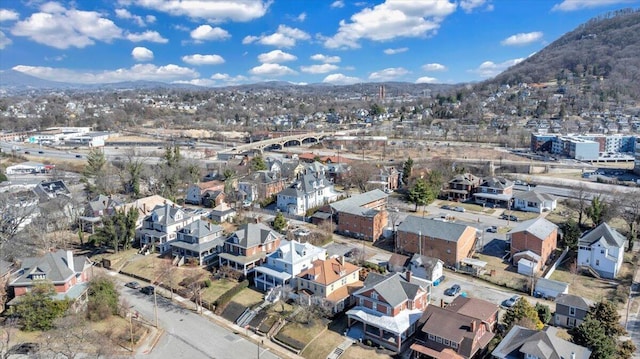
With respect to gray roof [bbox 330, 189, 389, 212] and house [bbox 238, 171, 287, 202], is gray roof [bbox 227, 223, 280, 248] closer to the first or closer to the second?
gray roof [bbox 330, 189, 389, 212]

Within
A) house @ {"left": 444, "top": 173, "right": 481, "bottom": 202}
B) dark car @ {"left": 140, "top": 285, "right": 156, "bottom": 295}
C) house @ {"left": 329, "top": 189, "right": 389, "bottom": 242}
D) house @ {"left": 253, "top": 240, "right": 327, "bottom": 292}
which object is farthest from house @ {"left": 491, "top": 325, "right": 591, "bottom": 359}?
house @ {"left": 444, "top": 173, "right": 481, "bottom": 202}

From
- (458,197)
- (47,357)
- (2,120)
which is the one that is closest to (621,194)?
(458,197)

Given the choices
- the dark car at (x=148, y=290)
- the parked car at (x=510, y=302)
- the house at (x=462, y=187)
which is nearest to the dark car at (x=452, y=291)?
the parked car at (x=510, y=302)

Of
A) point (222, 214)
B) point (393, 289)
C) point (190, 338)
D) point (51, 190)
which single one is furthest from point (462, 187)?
point (51, 190)

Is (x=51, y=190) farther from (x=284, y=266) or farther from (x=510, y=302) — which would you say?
(x=510, y=302)

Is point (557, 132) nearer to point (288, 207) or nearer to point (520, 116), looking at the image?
point (520, 116)
